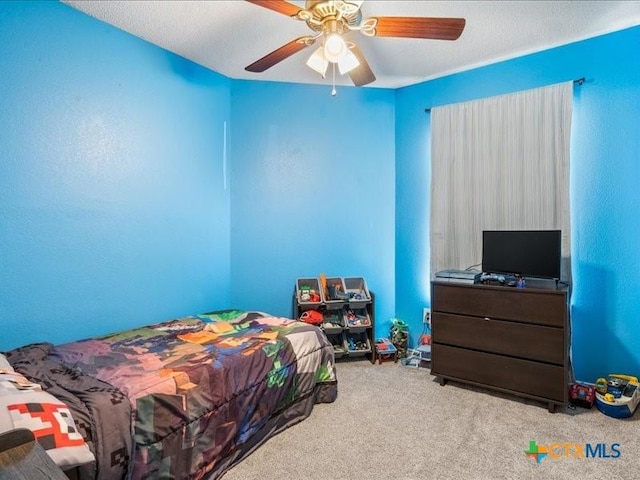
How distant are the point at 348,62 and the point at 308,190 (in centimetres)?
156

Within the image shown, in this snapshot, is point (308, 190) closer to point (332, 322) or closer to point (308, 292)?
point (308, 292)

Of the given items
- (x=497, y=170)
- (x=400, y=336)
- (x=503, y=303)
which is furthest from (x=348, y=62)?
(x=400, y=336)

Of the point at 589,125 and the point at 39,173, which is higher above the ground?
the point at 589,125

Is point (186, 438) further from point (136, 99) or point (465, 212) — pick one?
point (465, 212)

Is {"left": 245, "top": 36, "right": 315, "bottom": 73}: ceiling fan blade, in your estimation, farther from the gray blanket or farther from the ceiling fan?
the gray blanket

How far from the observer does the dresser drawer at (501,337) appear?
7.97ft

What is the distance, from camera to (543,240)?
2590mm

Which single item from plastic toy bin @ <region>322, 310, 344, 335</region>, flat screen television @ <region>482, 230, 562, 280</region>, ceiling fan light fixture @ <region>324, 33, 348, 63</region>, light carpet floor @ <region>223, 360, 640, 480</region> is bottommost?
light carpet floor @ <region>223, 360, 640, 480</region>

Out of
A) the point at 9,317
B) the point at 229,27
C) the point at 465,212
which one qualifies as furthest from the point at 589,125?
the point at 9,317

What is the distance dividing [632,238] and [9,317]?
404 cm

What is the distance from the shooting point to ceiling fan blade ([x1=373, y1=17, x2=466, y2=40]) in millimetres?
1794

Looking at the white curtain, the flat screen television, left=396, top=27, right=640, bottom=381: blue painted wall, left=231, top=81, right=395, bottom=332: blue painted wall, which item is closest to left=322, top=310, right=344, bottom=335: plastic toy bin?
left=231, top=81, right=395, bottom=332: blue painted wall

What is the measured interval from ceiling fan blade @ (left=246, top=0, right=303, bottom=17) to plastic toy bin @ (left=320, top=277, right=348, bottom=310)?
2279 millimetres

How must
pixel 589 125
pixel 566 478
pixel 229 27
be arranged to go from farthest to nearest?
pixel 589 125 < pixel 229 27 < pixel 566 478
